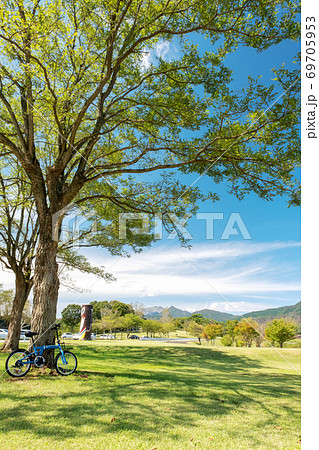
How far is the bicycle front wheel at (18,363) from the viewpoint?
20.0 ft

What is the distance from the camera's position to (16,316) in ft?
45.4

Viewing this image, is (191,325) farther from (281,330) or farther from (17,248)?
(17,248)

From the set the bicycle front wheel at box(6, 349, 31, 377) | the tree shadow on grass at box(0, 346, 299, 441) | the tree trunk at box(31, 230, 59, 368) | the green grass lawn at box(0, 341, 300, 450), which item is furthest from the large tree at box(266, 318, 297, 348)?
the bicycle front wheel at box(6, 349, 31, 377)

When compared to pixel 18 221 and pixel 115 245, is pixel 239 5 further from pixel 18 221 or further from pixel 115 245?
pixel 18 221

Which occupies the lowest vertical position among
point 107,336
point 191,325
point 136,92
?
point 107,336

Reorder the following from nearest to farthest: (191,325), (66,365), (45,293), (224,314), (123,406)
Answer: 1. (123,406)
2. (66,365)
3. (45,293)
4. (224,314)
5. (191,325)

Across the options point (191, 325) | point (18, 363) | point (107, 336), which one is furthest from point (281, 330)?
point (18, 363)

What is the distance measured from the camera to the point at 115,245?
48.4ft

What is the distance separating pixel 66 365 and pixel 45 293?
6.00 feet

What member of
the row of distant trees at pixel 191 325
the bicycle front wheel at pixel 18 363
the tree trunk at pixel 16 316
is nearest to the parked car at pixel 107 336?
the row of distant trees at pixel 191 325

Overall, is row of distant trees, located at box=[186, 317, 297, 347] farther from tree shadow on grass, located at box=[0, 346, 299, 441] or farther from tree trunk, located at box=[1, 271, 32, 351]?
tree shadow on grass, located at box=[0, 346, 299, 441]

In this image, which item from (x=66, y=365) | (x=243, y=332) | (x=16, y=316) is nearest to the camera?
(x=66, y=365)

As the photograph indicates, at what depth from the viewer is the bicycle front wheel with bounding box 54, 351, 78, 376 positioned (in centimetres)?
654

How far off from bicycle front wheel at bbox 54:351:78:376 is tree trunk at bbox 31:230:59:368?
1.79 ft
